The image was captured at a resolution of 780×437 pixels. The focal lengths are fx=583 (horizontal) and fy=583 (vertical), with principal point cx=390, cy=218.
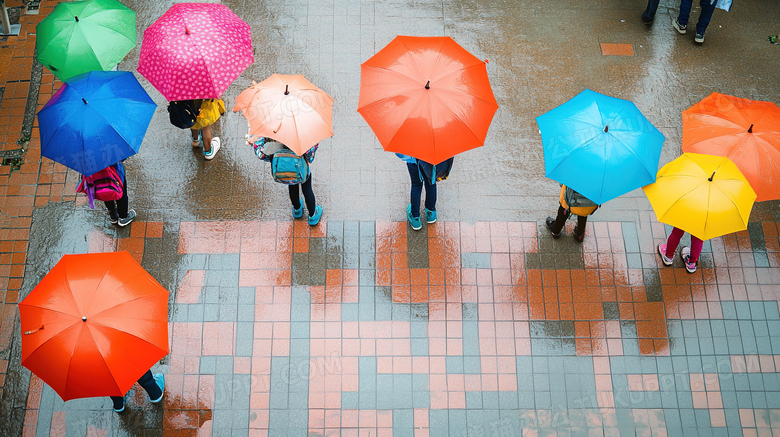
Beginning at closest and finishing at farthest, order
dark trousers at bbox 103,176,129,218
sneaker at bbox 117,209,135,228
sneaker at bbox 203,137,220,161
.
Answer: dark trousers at bbox 103,176,129,218, sneaker at bbox 117,209,135,228, sneaker at bbox 203,137,220,161

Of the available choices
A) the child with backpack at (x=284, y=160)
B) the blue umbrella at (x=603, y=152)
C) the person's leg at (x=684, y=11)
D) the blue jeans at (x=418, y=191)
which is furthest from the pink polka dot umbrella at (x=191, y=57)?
the person's leg at (x=684, y=11)

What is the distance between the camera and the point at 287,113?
18.8 feet

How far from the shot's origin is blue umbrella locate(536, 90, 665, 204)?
5574 mm

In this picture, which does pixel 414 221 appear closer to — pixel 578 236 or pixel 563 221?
pixel 563 221

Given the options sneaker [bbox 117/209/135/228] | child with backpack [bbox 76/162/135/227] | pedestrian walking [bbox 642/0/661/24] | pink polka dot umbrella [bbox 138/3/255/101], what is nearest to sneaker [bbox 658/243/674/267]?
pedestrian walking [bbox 642/0/661/24]

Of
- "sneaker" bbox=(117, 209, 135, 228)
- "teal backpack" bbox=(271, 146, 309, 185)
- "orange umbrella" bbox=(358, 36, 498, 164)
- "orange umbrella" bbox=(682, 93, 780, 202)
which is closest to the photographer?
"orange umbrella" bbox=(358, 36, 498, 164)

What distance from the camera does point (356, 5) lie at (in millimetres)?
8781

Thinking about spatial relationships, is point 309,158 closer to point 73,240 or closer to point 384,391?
point 384,391

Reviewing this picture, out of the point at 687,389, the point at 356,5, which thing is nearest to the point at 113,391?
the point at 687,389

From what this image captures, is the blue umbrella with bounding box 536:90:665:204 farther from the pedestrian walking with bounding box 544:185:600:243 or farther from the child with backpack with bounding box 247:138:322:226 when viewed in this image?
the child with backpack with bounding box 247:138:322:226

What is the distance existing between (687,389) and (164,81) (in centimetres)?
654

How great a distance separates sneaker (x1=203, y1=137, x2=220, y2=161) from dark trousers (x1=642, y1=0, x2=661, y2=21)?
6479mm

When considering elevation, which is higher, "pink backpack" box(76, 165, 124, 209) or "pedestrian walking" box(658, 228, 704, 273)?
"pink backpack" box(76, 165, 124, 209)

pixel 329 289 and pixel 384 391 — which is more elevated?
pixel 329 289
